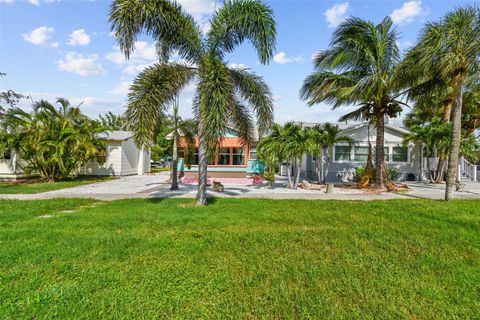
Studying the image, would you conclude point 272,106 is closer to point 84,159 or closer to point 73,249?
point 73,249

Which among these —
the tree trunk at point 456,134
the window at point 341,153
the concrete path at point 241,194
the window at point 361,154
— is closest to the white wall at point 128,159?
the concrete path at point 241,194

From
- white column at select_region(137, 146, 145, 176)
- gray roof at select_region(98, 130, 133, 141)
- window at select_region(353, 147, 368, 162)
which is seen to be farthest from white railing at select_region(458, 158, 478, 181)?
white column at select_region(137, 146, 145, 176)

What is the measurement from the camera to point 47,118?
16078mm

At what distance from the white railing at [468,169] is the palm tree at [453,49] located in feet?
41.9

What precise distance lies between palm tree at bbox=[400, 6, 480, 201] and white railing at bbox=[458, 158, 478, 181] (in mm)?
12775

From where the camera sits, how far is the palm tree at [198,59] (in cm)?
731

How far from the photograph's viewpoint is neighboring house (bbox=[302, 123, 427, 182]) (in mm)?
18234

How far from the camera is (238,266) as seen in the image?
12.8 ft

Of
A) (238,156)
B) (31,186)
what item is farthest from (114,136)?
(238,156)

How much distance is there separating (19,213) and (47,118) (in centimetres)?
1091

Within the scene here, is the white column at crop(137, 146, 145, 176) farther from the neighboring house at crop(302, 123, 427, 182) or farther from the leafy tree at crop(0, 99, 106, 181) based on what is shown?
the neighboring house at crop(302, 123, 427, 182)

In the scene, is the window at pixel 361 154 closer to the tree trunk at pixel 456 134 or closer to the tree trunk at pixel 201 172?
the tree trunk at pixel 456 134

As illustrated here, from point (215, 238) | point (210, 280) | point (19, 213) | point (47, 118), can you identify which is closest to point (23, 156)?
point (47, 118)

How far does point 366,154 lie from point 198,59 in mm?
14405
